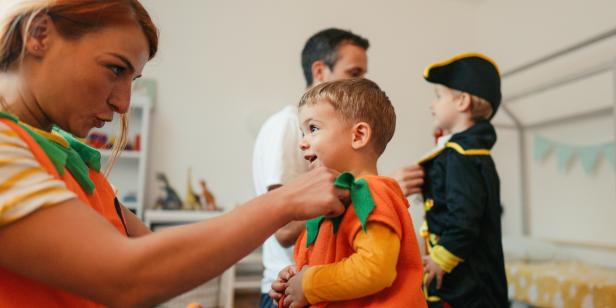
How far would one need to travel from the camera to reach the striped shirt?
1.81ft

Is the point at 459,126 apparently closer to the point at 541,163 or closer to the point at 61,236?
the point at 61,236

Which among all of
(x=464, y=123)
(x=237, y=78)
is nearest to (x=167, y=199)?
(x=237, y=78)

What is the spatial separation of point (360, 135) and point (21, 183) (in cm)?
64

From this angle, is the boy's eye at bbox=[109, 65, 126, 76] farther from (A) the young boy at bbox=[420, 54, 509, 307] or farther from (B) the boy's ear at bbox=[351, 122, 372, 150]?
(A) the young boy at bbox=[420, 54, 509, 307]

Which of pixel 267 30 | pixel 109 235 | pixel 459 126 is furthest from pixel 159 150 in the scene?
pixel 109 235

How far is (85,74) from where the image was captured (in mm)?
719

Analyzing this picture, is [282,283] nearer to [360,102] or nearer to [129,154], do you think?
[360,102]

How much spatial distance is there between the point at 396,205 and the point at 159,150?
3.13 metres

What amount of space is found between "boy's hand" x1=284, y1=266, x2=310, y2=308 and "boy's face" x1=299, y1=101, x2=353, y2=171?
240 millimetres

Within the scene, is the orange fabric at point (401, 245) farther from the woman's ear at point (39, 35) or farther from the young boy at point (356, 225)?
the woman's ear at point (39, 35)

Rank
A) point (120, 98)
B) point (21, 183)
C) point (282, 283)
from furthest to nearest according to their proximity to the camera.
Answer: point (282, 283) → point (120, 98) → point (21, 183)

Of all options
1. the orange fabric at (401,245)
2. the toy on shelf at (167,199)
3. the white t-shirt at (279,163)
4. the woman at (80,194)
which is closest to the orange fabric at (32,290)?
the woman at (80,194)

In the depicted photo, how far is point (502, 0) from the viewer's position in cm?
424

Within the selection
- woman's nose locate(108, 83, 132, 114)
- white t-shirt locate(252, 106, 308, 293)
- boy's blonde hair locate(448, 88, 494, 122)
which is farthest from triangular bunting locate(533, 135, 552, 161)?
woman's nose locate(108, 83, 132, 114)
